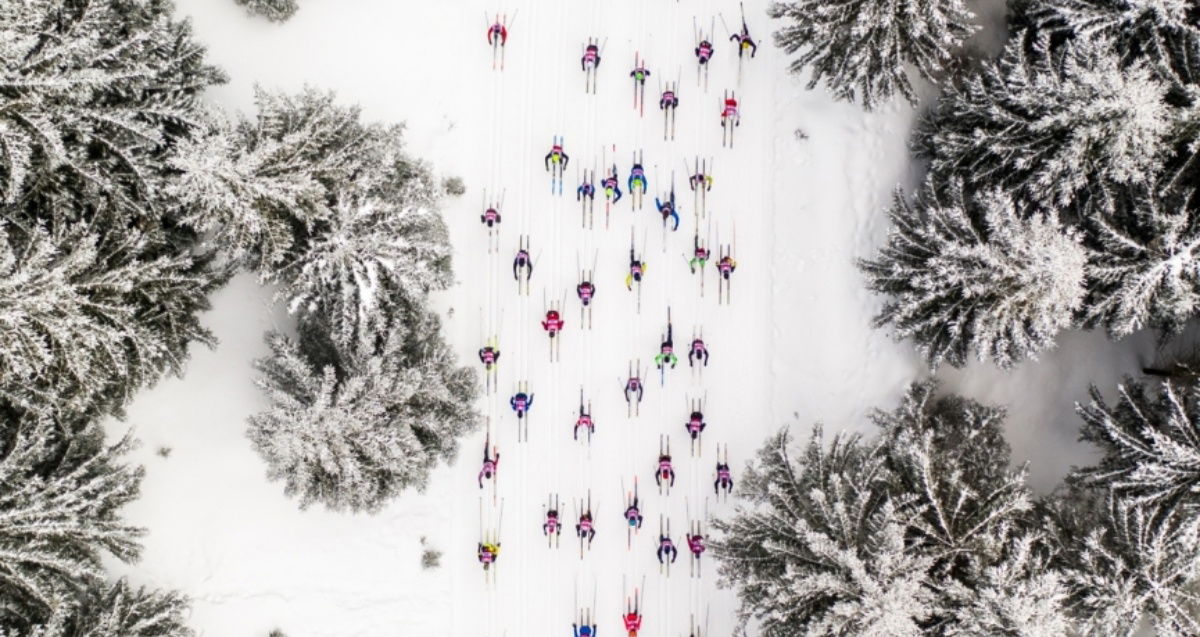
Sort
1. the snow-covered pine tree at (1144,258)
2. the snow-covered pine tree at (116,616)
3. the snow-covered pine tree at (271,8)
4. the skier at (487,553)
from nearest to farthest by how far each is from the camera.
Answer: the snow-covered pine tree at (116,616)
the snow-covered pine tree at (1144,258)
the snow-covered pine tree at (271,8)
the skier at (487,553)

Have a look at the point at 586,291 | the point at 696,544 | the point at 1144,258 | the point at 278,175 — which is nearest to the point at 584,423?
the point at 586,291

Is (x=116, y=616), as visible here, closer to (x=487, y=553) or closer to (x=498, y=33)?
(x=487, y=553)

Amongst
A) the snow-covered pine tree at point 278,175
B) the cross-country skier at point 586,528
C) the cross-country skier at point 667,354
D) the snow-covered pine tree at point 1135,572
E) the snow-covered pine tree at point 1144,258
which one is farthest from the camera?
the cross-country skier at point 667,354

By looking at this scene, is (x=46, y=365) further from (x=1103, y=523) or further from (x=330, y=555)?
(x=1103, y=523)

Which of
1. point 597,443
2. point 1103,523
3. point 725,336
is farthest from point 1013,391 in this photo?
point 597,443

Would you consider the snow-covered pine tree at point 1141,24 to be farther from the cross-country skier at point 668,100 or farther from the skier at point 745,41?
the cross-country skier at point 668,100

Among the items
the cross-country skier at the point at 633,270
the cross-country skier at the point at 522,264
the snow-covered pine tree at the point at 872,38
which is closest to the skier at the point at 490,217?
the cross-country skier at the point at 522,264

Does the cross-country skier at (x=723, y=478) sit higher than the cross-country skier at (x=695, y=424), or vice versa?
the cross-country skier at (x=695, y=424)
